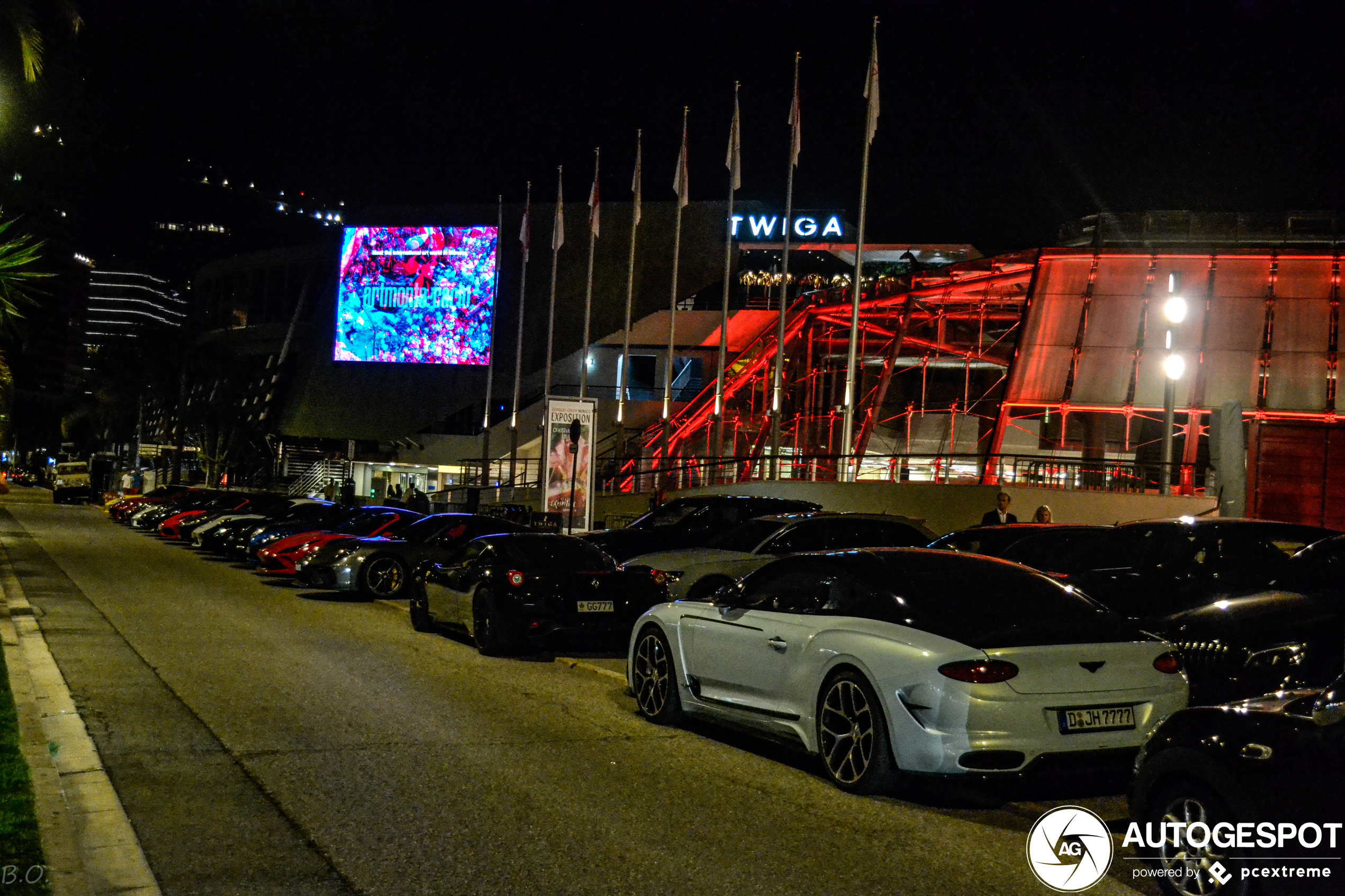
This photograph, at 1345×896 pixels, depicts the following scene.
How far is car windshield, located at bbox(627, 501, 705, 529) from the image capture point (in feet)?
62.6

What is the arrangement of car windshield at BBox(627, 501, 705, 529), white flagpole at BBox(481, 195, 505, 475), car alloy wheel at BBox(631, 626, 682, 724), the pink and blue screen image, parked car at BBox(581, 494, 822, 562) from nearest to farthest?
→ 1. car alloy wheel at BBox(631, 626, 682, 724)
2. parked car at BBox(581, 494, 822, 562)
3. car windshield at BBox(627, 501, 705, 529)
4. white flagpole at BBox(481, 195, 505, 475)
5. the pink and blue screen image

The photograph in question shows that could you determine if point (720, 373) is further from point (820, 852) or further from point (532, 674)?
point (820, 852)

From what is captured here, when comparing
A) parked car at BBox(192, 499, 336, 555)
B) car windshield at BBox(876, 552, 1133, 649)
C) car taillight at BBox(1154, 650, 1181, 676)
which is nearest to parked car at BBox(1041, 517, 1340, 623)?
car windshield at BBox(876, 552, 1133, 649)

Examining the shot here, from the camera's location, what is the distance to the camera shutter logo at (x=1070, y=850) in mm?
5750

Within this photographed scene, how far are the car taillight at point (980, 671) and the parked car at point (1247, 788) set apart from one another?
1.23m

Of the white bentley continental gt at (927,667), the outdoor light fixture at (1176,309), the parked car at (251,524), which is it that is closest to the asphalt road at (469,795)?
the white bentley continental gt at (927,667)

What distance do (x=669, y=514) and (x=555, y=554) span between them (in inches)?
233

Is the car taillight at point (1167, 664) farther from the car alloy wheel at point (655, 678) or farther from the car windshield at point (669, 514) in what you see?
the car windshield at point (669, 514)

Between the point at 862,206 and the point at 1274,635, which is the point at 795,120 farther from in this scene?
the point at 1274,635

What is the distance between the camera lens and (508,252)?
237 feet

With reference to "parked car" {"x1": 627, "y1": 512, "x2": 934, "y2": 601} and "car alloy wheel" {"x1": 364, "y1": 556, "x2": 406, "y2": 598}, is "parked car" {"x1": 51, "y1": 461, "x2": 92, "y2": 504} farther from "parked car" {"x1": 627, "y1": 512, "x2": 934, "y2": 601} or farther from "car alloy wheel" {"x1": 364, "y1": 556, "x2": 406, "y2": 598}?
"parked car" {"x1": 627, "y1": 512, "x2": 934, "y2": 601}

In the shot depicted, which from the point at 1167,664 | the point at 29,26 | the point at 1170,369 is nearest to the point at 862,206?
the point at 1170,369

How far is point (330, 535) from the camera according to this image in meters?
22.4

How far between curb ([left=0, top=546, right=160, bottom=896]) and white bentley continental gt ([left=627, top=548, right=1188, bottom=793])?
3.76m
